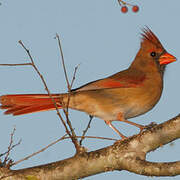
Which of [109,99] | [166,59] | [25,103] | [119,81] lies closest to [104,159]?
[109,99]

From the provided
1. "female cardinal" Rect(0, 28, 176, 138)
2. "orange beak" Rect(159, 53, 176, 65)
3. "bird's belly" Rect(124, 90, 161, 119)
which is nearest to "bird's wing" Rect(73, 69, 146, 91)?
"female cardinal" Rect(0, 28, 176, 138)

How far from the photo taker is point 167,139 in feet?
9.95

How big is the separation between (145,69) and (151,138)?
6.17ft

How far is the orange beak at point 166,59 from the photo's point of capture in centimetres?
471

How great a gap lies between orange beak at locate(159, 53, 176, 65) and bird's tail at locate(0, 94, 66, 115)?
1.59 meters

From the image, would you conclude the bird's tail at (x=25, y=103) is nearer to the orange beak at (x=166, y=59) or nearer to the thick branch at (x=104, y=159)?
the thick branch at (x=104, y=159)

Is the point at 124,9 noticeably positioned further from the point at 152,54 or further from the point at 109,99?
the point at 152,54

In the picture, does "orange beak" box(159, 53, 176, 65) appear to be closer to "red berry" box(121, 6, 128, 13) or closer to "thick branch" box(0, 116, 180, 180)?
"red berry" box(121, 6, 128, 13)

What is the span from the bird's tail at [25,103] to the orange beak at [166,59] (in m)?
1.59

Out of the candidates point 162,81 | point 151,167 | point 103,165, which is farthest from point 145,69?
point 151,167

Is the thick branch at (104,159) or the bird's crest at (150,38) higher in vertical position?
the bird's crest at (150,38)

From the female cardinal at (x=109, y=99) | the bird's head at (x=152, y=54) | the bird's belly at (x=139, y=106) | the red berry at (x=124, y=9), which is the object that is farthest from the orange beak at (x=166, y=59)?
the red berry at (x=124, y=9)

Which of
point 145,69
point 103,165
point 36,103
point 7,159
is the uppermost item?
point 145,69

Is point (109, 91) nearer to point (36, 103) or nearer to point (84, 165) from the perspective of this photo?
point (36, 103)
